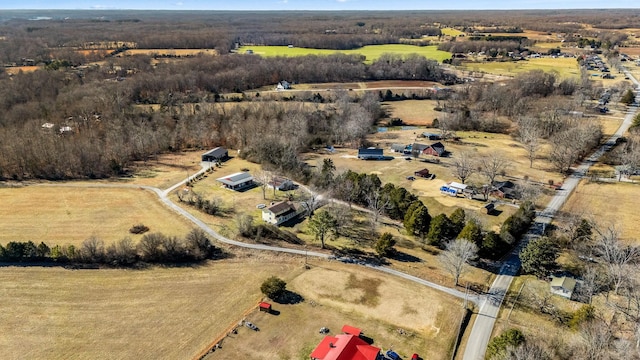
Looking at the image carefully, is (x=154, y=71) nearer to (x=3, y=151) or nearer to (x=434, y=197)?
(x=3, y=151)

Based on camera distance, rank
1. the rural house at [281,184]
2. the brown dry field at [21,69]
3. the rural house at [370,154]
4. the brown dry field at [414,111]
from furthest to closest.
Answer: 1. the brown dry field at [21,69]
2. the brown dry field at [414,111]
3. the rural house at [370,154]
4. the rural house at [281,184]

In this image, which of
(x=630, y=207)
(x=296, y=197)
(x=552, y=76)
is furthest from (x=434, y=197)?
(x=552, y=76)

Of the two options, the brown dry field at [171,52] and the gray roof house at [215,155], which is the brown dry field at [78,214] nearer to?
the gray roof house at [215,155]

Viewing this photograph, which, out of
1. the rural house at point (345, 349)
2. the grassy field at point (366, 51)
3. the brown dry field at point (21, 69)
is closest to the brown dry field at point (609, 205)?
the rural house at point (345, 349)

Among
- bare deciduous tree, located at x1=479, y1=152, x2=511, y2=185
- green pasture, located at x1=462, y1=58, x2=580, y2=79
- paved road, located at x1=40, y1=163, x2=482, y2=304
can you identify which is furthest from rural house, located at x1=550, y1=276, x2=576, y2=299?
green pasture, located at x1=462, y1=58, x2=580, y2=79

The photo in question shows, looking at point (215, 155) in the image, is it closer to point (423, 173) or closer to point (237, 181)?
point (237, 181)

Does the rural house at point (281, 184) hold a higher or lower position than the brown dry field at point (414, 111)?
lower

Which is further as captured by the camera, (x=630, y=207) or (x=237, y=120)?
(x=237, y=120)
